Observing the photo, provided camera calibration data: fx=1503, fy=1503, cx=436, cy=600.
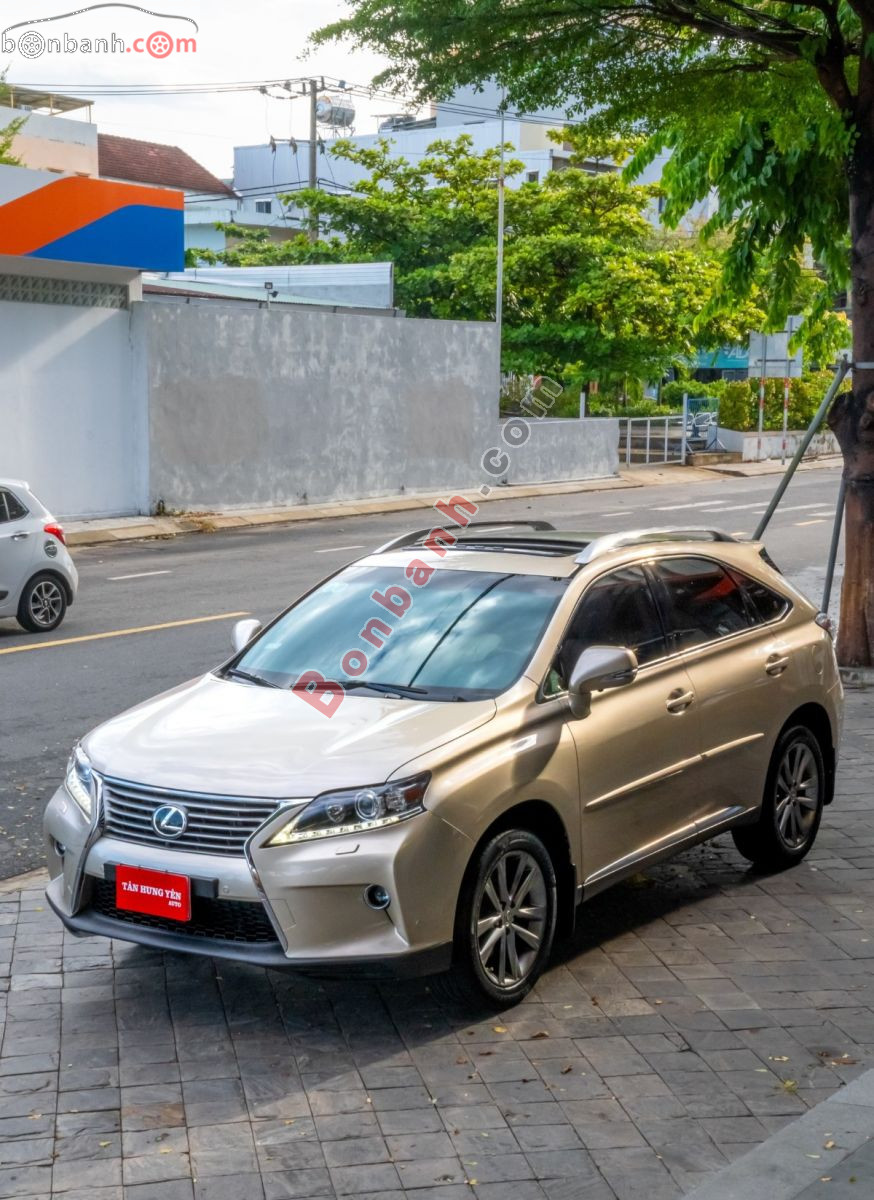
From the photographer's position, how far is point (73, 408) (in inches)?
931

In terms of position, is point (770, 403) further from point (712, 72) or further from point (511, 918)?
point (511, 918)

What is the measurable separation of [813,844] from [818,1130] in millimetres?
3208

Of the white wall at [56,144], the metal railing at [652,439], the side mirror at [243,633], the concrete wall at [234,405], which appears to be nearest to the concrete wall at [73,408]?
the concrete wall at [234,405]

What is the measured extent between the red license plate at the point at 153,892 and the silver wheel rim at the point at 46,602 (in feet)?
29.4

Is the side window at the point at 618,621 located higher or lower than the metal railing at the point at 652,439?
higher

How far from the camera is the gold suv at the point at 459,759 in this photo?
501 cm

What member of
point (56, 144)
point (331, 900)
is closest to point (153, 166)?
point (56, 144)

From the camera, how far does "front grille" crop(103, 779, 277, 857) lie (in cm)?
505

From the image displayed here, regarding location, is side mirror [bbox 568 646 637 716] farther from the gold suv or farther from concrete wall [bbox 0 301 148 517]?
concrete wall [bbox 0 301 148 517]

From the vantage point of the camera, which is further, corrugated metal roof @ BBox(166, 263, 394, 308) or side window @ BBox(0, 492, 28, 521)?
corrugated metal roof @ BBox(166, 263, 394, 308)

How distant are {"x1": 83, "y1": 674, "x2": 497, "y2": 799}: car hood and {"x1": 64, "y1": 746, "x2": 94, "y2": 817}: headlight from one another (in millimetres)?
54

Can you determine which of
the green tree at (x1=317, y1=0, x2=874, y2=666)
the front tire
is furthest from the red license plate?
the green tree at (x1=317, y1=0, x2=874, y2=666)

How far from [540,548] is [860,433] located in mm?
5808

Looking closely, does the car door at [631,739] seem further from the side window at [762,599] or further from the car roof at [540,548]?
the side window at [762,599]
